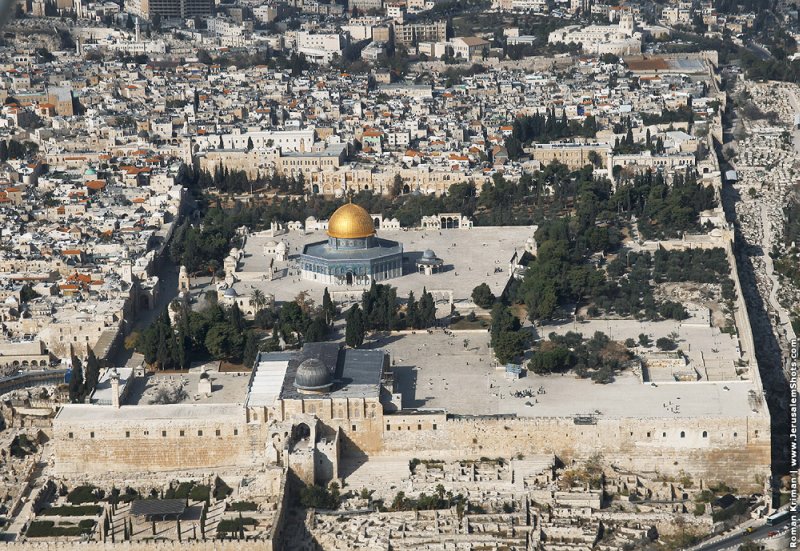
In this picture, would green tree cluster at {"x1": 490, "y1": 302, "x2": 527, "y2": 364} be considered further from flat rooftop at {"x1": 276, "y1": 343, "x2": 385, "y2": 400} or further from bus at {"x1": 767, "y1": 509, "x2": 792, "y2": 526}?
bus at {"x1": 767, "y1": 509, "x2": 792, "y2": 526}

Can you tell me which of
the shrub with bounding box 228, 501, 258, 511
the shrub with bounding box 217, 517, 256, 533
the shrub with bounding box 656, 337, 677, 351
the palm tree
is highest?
the shrub with bounding box 656, 337, 677, 351

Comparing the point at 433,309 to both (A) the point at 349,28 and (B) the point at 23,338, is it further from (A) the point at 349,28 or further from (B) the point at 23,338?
(A) the point at 349,28

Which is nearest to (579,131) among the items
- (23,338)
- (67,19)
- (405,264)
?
(405,264)

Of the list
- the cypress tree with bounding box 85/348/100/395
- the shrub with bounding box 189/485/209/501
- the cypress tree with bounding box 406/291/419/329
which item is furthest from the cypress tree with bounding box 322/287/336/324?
the shrub with bounding box 189/485/209/501

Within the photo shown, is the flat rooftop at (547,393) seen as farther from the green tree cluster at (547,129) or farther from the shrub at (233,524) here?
the green tree cluster at (547,129)

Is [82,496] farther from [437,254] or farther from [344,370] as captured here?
[437,254]

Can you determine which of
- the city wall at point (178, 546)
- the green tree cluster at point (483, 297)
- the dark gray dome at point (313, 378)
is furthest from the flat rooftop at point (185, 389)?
the green tree cluster at point (483, 297)
